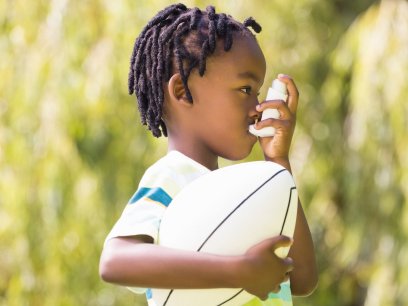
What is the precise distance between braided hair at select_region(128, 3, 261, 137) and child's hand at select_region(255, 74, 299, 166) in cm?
17

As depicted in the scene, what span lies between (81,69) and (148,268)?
4027 mm

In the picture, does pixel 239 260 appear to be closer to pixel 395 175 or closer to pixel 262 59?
pixel 262 59

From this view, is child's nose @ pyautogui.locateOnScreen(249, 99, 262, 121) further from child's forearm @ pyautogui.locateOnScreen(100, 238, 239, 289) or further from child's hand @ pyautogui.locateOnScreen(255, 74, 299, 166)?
child's forearm @ pyautogui.locateOnScreen(100, 238, 239, 289)

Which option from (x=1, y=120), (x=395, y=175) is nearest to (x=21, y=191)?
(x=1, y=120)

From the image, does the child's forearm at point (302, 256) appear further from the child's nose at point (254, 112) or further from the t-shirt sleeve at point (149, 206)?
the t-shirt sleeve at point (149, 206)

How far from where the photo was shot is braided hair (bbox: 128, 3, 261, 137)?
7.71ft

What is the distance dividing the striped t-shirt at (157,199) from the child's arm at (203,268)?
9cm

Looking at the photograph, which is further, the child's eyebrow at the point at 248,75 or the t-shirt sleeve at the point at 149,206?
the child's eyebrow at the point at 248,75

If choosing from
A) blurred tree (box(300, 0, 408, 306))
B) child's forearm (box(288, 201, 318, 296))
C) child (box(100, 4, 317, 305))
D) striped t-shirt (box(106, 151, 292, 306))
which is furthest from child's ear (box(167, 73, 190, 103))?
blurred tree (box(300, 0, 408, 306))

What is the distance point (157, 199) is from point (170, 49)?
0.39m

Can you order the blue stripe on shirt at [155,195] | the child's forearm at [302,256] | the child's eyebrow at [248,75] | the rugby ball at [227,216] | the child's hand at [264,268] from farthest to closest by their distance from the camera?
the child's forearm at [302,256] → the child's eyebrow at [248,75] → the blue stripe on shirt at [155,195] → the rugby ball at [227,216] → the child's hand at [264,268]

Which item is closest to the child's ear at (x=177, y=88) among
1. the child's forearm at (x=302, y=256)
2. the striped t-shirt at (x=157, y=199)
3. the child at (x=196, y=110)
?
the child at (x=196, y=110)

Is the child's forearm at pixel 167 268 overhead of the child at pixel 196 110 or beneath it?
beneath

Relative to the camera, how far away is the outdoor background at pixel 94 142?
5762mm
